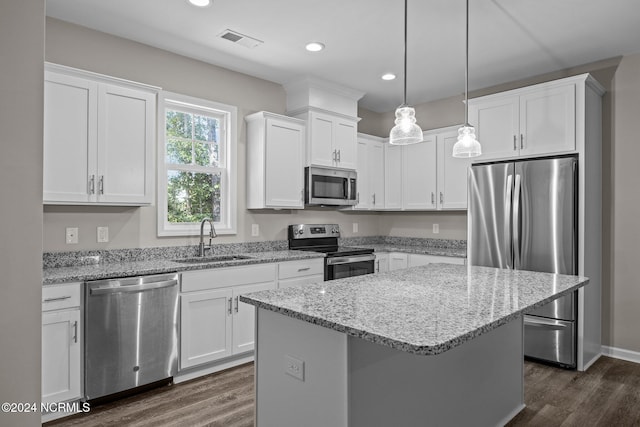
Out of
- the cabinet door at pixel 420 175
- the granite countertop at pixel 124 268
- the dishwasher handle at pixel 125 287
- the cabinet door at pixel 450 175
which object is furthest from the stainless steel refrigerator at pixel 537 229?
the dishwasher handle at pixel 125 287

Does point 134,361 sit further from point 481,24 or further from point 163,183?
point 481,24

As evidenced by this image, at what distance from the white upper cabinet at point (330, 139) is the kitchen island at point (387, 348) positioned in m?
2.28

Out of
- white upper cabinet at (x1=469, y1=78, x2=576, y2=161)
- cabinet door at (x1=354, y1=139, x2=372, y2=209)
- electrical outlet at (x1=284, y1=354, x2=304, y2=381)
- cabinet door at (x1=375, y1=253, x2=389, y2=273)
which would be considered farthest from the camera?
cabinet door at (x1=354, y1=139, x2=372, y2=209)

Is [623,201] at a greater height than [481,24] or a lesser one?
lesser

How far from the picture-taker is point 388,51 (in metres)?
3.61

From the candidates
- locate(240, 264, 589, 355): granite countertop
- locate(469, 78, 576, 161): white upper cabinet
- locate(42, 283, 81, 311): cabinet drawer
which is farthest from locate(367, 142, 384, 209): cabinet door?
locate(42, 283, 81, 311): cabinet drawer

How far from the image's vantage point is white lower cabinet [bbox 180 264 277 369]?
3.12m

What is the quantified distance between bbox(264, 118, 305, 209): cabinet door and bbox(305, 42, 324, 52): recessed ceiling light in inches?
31.6

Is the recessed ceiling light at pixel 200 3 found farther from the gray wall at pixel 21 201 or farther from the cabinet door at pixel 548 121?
the cabinet door at pixel 548 121

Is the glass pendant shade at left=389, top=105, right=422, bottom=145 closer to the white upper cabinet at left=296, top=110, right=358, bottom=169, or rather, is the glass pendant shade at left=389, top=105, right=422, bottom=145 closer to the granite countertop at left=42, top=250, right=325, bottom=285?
the granite countertop at left=42, top=250, right=325, bottom=285

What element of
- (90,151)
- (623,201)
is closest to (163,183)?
(90,151)

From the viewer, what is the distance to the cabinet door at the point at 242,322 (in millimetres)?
3414

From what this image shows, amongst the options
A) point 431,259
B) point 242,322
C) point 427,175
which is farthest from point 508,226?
point 242,322

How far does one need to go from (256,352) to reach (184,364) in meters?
1.49
